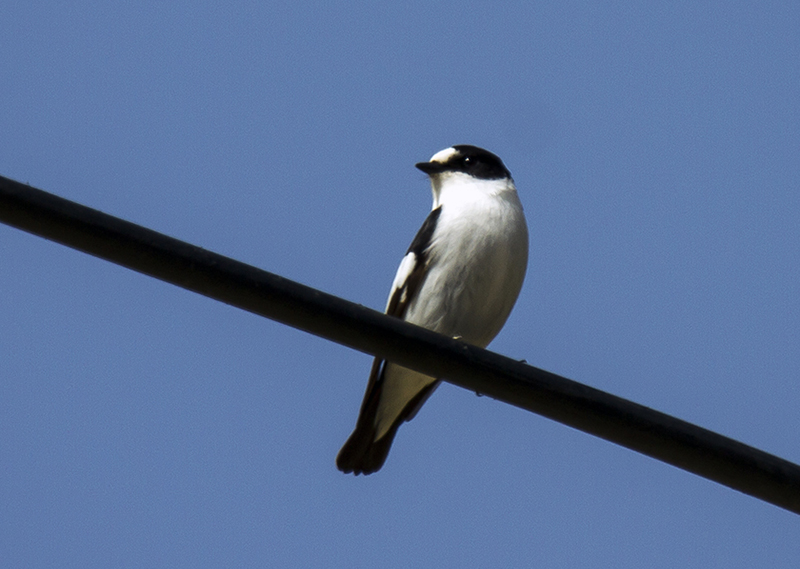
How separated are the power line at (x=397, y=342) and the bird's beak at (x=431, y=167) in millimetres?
3959

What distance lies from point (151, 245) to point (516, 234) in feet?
11.0

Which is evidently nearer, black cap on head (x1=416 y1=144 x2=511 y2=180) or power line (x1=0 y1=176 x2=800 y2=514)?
power line (x1=0 y1=176 x2=800 y2=514)

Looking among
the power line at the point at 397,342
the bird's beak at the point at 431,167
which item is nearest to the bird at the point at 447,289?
the bird's beak at the point at 431,167

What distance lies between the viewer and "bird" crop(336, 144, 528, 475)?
17.2 feet

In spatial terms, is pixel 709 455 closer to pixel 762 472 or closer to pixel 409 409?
pixel 762 472

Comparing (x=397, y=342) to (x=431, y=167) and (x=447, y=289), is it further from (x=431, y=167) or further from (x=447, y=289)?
(x=431, y=167)

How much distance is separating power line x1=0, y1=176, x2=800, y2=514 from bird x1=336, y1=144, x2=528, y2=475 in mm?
2685

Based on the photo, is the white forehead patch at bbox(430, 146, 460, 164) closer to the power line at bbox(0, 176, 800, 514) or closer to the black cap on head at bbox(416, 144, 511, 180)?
the black cap on head at bbox(416, 144, 511, 180)

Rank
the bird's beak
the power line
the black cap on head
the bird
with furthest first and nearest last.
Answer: the bird's beak → the black cap on head → the bird → the power line

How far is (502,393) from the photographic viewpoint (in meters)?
2.53

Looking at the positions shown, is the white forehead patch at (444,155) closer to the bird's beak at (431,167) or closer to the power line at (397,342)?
the bird's beak at (431,167)

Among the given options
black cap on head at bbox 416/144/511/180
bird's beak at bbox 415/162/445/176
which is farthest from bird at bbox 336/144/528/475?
bird's beak at bbox 415/162/445/176

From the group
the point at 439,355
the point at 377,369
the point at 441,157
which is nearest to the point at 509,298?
the point at 377,369

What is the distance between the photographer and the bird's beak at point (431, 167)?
21.1 feet
